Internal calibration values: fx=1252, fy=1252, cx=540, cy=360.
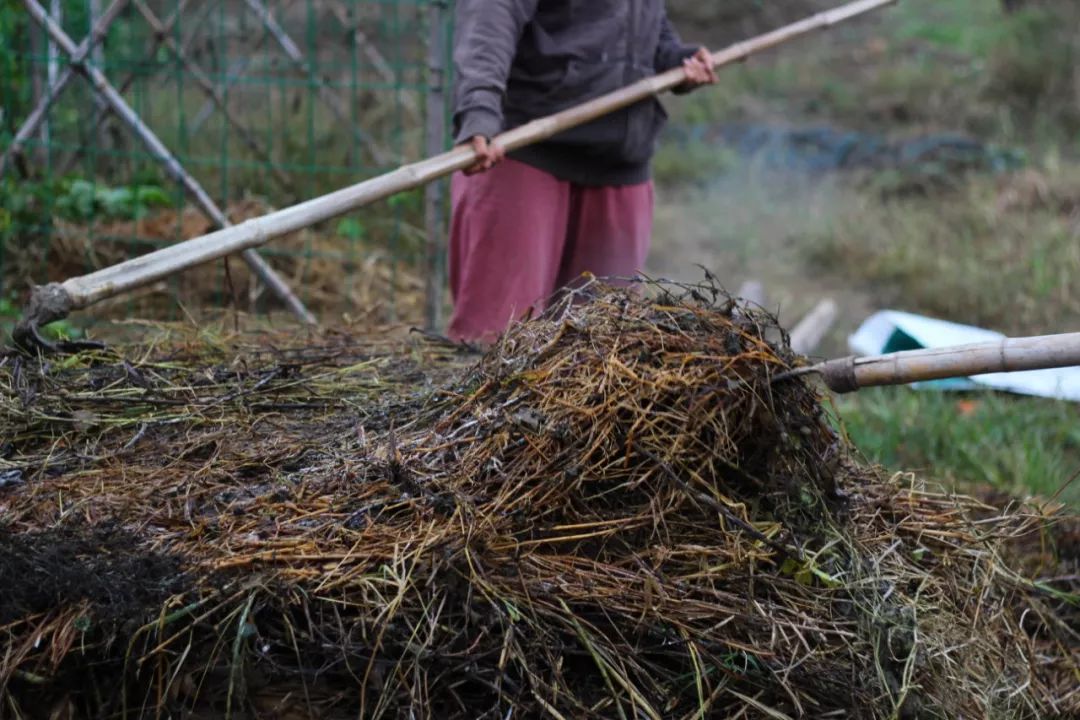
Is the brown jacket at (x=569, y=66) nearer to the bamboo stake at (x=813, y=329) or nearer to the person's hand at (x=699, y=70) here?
the person's hand at (x=699, y=70)

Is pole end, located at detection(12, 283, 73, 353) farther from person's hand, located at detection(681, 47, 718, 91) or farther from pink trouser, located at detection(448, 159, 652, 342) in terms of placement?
person's hand, located at detection(681, 47, 718, 91)

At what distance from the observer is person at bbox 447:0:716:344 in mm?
3533

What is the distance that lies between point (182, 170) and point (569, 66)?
1912 mm

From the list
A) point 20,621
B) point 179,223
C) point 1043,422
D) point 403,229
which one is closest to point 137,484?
point 20,621

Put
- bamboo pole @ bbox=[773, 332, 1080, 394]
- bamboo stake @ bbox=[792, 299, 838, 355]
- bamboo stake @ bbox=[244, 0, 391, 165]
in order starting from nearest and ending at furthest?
bamboo pole @ bbox=[773, 332, 1080, 394] → bamboo stake @ bbox=[792, 299, 838, 355] → bamboo stake @ bbox=[244, 0, 391, 165]

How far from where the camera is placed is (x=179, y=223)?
4.75 m

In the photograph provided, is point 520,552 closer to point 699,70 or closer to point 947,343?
point 699,70

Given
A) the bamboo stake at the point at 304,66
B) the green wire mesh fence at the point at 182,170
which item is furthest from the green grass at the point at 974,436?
the bamboo stake at the point at 304,66

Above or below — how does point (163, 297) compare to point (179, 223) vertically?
below

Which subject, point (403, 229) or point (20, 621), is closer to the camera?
point (20, 621)

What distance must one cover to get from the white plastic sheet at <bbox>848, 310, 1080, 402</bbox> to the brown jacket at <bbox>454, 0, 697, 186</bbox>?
4.37 ft

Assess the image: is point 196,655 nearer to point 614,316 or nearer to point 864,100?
point 614,316

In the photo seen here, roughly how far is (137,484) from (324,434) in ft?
1.18

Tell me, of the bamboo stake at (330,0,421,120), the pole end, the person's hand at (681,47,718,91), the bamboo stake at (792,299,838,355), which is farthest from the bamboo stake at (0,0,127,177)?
the bamboo stake at (792,299,838,355)
